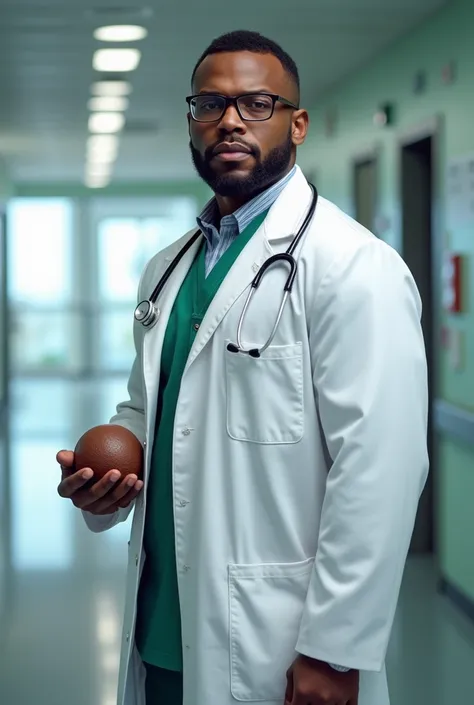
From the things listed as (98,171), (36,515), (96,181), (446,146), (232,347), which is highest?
(96,181)

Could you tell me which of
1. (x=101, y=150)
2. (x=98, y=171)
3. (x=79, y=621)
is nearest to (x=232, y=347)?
(x=79, y=621)

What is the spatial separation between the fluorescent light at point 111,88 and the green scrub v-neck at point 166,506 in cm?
513

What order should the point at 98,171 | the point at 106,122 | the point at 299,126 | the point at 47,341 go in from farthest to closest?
1. the point at 47,341
2. the point at 98,171
3. the point at 106,122
4. the point at 299,126

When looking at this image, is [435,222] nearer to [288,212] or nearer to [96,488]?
[288,212]

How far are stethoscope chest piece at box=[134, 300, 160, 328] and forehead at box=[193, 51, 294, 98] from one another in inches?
14.0

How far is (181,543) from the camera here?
1.54 m

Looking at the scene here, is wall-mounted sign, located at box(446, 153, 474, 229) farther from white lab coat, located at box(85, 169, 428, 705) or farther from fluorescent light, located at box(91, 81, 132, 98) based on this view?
Result: fluorescent light, located at box(91, 81, 132, 98)

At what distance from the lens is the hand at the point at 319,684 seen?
1.39m

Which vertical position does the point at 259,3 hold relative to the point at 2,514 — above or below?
above

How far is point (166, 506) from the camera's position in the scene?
160 centimetres

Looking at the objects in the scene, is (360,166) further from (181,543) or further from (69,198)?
(69,198)

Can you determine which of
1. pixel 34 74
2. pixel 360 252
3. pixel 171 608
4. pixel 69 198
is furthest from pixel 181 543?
pixel 69 198

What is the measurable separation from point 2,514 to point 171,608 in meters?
4.63

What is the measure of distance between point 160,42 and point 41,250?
33.1 feet
